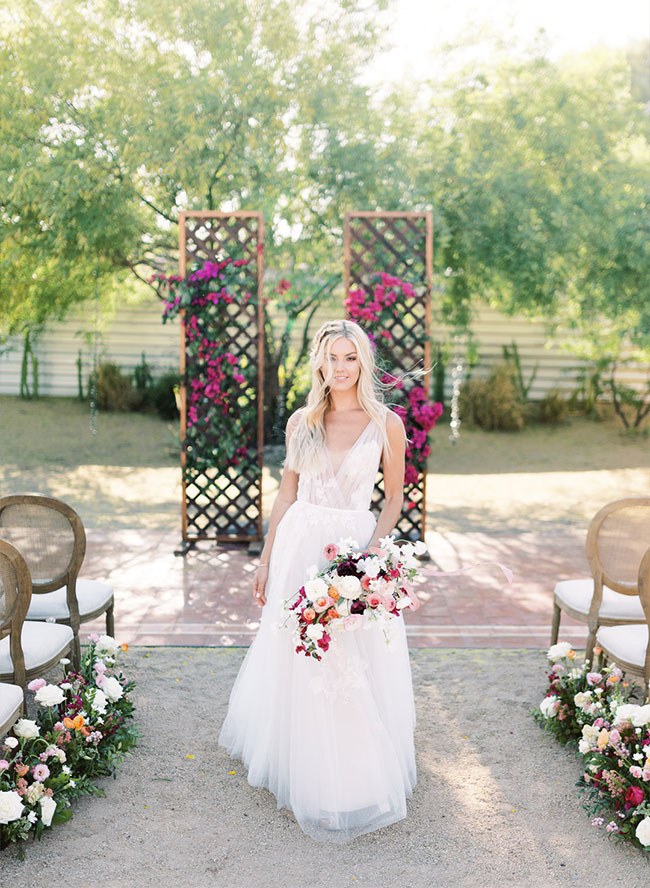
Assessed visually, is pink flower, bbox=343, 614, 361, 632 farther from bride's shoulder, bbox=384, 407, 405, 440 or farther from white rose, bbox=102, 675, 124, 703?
white rose, bbox=102, 675, 124, 703

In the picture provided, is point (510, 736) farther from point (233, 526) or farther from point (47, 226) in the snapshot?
point (47, 226)

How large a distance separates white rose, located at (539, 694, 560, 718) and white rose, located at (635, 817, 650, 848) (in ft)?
2.67

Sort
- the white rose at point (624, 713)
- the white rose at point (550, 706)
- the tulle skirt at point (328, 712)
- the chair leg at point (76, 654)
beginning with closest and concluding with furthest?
the tulle skirt at point (328, 712) < the white rose at point (624, 713) < the white rose at point (550, 706) < the chair leg at point (76, 654)

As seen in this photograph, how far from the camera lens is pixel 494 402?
493 inches

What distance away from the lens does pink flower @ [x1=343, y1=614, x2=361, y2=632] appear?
2611mm

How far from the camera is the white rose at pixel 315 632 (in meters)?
2.56

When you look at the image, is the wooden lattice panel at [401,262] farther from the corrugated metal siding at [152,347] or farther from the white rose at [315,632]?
the corrugated metal siding at [152,347]

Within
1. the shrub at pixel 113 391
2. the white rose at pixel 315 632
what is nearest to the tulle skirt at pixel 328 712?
the white rose at pixel 315 632

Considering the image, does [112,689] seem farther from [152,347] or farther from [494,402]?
[152,347]

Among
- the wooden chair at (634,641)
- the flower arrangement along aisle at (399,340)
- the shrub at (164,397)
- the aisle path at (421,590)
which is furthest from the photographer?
the shrub at (164,397)

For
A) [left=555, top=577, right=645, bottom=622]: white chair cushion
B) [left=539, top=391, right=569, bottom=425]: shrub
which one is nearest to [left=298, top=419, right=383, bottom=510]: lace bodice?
[left=555, top=577, right=645, bottom=622]: white chair cushion

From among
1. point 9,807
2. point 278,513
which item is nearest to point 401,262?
point 278,513

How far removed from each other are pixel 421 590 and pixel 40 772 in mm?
3129

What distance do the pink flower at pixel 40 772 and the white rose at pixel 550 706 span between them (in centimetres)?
198
